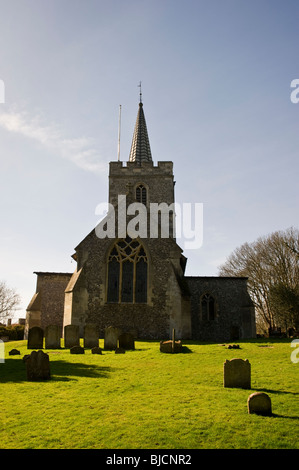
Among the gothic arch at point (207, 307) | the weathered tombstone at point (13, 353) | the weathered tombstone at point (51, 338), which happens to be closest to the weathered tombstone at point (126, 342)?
the weathered tombstone at point (51, 338)

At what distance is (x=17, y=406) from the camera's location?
6723 millimetres

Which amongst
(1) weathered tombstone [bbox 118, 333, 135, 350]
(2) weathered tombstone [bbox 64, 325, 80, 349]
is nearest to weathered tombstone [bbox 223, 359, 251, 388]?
(1) weathered tombstone [bbox 118, 333, 135, 350]

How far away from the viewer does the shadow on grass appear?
9.29 meters

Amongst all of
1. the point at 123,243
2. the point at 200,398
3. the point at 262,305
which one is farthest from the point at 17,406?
the point at 262,305

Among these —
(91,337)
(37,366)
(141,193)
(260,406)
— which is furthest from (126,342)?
(141,193)

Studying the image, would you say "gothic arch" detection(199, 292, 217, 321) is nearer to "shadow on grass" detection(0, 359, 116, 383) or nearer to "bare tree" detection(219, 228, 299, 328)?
"bare tree" detection(219, 228, 299, 328)

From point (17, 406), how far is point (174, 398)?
9.66 ft

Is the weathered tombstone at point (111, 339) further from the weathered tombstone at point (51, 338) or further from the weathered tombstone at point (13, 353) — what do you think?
the weathered tombstone at point (13, 353)

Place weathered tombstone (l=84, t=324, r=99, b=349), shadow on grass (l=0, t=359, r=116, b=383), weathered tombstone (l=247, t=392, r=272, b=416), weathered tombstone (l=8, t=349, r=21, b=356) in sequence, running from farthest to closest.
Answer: weathered tombstone (l=84, t=324, r=99, b=349), weathered tombstone (l=8, t=349, r=21, b=356), shadow on grass (l=0, t=359, r=116, b=383), weathered tombstone (l=247, t=392, r=272, b=416)

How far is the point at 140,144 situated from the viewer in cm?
3186

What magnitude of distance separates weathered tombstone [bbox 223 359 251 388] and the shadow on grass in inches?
126

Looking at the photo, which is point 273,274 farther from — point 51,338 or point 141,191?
point 51,338

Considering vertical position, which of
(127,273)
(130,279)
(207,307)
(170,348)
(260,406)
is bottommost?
(260,406)

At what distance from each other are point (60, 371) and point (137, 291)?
10181 millimetres
